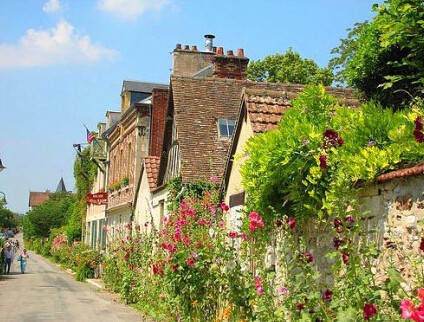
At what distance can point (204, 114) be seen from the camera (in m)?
17.0

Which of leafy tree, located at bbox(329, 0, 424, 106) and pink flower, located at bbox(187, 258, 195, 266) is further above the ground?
leafy tree, located at bbox(329, 0, 424, 106)

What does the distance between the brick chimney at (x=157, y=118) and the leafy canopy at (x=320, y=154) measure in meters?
15.9

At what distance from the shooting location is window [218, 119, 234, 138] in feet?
54.6

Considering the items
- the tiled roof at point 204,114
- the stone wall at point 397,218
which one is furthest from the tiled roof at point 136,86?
the stone wall at point 397,218

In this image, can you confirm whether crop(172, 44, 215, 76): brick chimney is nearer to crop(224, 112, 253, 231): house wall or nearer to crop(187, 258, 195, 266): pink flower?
crop(224, 112, 253, 231): house wall

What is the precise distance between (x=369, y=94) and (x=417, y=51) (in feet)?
7.36

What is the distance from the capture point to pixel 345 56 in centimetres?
2314

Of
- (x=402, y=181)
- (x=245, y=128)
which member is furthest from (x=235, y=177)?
(x=402, y=181)

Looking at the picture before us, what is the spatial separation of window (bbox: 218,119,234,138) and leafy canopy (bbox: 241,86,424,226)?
8.22 m

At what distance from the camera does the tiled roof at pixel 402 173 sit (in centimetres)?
532

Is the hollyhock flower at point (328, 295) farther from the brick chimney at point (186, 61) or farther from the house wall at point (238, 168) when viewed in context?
the brick chimney at point (186, 61)

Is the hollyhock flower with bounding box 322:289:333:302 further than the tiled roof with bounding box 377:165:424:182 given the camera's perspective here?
No

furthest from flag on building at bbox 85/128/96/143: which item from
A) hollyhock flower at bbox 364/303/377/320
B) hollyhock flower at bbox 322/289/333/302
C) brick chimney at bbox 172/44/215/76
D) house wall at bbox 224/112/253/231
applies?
hollyhock flower at bbox 364/303/377/320

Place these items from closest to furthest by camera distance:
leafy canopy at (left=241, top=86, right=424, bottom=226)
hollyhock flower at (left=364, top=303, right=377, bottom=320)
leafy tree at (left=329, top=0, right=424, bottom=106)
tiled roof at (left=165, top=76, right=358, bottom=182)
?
1. hollyhock flower at (left=364, top=303, right=377, bottom=320)
2. leafy canopy at (left=241, top=86, right=424, bottom=226)
3. leafy tree at (left=329, top=0, right=424, bottom=106)
4. tiled roof at (left=165, top=76, right=358, bottom=182)
